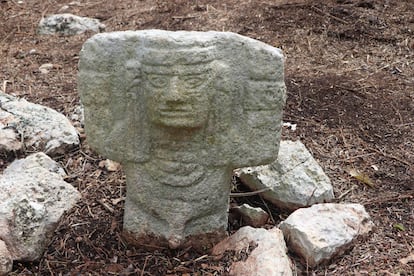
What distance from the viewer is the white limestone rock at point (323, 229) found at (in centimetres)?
246

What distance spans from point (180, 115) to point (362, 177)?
4.81ft

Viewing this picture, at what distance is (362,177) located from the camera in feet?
10.4

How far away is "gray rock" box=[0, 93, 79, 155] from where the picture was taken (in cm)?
325

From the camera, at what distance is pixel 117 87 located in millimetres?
2180

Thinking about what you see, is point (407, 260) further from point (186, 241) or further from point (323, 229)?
point (186, 241)

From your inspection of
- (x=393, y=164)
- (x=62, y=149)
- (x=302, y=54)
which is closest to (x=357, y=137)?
(x=393, y=164)

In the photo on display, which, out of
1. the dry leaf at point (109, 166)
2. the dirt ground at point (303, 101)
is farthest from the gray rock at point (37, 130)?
the dry leaf at point (109, 166)

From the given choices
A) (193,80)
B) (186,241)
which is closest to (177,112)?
(193,80)

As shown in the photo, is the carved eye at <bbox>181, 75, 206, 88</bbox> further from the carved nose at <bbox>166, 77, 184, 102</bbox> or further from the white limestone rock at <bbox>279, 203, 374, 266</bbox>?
the white limestone rock at <bbox>279, 203, 374, 266</bbox>

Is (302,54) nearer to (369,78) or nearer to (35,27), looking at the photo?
(369,78)

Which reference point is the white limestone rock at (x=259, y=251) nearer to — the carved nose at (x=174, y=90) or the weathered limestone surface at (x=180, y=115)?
the weathered limestone surface at (x=180, y=115)

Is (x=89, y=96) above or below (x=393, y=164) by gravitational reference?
above

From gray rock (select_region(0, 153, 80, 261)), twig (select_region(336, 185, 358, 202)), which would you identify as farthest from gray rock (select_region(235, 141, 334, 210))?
gray rock (select_region(0, 153, 80, 261))

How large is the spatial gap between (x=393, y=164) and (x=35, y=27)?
3.80 m
